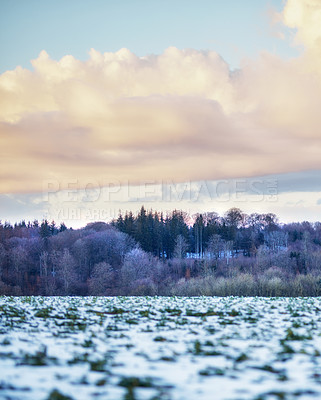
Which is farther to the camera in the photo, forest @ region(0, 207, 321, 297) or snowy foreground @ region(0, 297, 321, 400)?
forest @ region(0, 207, 321, 297)

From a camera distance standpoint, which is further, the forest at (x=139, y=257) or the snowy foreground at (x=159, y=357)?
the forest at (x=139, y=257)

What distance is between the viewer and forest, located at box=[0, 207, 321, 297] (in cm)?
6614

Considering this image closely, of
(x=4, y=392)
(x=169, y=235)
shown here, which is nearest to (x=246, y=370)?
(x=4, y=392)

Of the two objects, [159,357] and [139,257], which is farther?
[139,257]

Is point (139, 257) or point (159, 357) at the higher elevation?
point (159, 357)

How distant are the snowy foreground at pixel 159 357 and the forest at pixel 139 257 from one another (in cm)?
2371

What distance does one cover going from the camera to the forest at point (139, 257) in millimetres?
66138

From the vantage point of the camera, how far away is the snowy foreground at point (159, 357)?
6098 mm

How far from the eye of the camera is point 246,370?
7.14m

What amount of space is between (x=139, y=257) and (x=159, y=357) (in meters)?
70.4

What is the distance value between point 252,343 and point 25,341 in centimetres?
483

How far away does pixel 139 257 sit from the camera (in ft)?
255

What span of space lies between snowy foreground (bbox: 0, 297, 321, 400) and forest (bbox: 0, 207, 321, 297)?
2371 centimetres

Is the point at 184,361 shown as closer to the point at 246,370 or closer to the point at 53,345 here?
the point at 246,370
